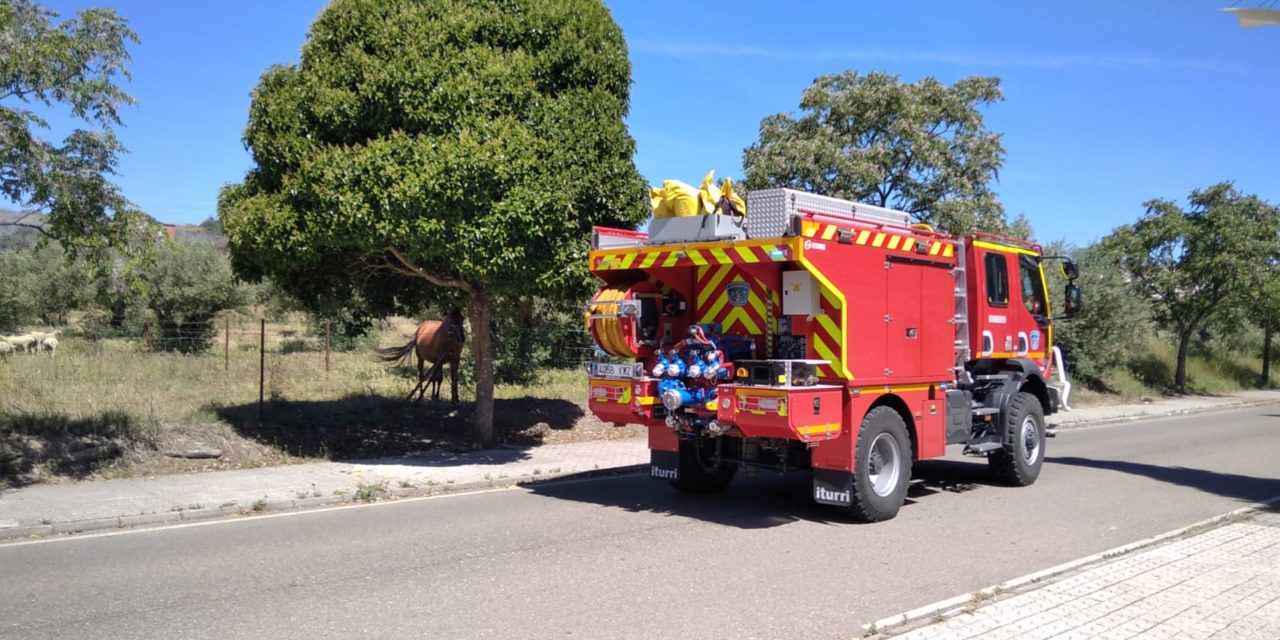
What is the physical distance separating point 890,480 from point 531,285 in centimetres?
526

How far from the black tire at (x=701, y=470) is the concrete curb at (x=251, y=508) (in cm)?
220

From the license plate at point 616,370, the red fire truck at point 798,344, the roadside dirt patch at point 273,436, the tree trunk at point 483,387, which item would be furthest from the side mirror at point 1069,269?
the tree trunk at point 483,387

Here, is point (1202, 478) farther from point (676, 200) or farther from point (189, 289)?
point (189, 289)

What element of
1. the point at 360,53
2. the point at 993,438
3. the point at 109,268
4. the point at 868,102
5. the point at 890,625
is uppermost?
the point at 868,102

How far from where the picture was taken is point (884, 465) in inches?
354

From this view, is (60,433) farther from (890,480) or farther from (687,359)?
(890,480)

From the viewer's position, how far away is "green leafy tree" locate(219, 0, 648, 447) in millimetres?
10781

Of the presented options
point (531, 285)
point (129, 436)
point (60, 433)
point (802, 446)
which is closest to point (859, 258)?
point (802, 446)

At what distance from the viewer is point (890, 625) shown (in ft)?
18.2

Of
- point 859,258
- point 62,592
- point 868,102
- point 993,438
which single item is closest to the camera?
point 62,592

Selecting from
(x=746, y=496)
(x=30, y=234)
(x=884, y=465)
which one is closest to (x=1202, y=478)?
(x=884, y=465)

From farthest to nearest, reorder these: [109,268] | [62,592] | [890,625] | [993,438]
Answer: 1. [993,438]
2. [109,268]
3. [62,592]
4. [890,625]

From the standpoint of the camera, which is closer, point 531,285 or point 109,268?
point 109,268

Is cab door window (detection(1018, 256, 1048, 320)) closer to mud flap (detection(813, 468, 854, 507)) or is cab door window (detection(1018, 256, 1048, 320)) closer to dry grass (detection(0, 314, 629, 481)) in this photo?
mud flap (detection(813, 468, 854, 507))
